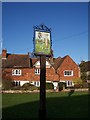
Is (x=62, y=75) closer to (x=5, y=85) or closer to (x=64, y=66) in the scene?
(x=64, y=66)

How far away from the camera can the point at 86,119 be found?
15.3 meters

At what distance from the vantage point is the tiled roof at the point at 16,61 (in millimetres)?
61375

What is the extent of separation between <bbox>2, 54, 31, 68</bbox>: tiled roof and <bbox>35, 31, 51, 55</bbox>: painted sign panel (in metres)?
47.2

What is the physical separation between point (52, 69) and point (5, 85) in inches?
541

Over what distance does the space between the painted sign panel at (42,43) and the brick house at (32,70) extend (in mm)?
45448

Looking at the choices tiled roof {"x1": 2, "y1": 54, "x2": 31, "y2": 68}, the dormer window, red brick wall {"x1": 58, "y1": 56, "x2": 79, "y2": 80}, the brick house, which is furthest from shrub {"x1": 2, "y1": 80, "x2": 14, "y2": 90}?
red brick wall {"x1": 58, "y1": 56, "x2": 79, "y2": 80}

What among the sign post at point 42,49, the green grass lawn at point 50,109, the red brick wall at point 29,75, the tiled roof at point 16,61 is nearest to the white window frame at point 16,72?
the red brick wall at point 29,75

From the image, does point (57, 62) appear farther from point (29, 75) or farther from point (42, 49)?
point (42, 49)

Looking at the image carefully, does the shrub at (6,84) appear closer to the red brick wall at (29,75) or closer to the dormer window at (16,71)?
the red brick wall at (29,75)

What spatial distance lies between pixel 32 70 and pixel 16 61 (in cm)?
409

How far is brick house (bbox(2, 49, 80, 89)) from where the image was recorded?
61219 millimetres

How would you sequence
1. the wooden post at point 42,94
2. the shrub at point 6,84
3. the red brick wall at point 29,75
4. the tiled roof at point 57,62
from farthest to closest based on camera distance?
the tiled roof at point 57,62
the red brick wall at point 29,75
the shrub at point 6,84
the wooden post at point 42,94

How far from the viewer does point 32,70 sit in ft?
203

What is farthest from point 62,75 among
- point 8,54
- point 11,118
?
point 11,118
